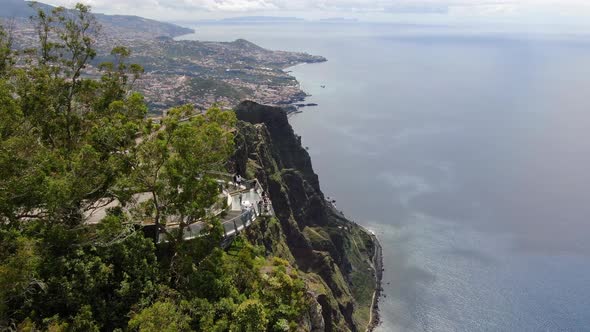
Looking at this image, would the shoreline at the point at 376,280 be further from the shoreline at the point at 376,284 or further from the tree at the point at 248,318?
the tree at the point at 248,318

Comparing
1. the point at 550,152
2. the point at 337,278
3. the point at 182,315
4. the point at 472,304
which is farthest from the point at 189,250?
the point at 550,152

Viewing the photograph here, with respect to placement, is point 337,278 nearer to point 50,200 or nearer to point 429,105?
point 50,200

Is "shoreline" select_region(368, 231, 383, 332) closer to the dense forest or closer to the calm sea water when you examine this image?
the calm sea water

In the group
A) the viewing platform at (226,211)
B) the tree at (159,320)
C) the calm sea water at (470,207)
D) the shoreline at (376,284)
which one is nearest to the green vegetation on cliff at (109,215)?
the tree at (159,320)

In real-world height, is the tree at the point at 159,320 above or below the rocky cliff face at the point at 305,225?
above

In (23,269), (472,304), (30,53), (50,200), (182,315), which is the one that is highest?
(30,53)

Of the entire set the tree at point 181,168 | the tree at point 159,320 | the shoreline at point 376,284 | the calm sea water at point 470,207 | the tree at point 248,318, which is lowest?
the shoreline at point 376,284
